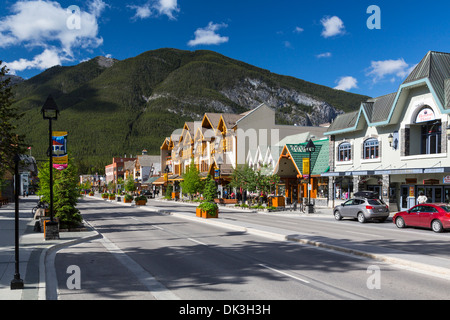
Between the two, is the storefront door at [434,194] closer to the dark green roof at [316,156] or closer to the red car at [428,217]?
the red car at [428,217]

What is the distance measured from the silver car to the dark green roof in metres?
14.3

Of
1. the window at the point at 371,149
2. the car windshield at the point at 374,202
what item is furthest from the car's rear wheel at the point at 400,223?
the window at the point at 371,149

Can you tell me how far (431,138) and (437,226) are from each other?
38.1 ft

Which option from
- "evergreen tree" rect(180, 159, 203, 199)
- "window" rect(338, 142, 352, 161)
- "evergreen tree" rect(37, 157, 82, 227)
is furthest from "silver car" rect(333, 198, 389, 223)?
"evergreen tree" rect(180, 159, 203, 199)

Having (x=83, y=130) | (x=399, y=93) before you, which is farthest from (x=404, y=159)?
(x=83, y=130)

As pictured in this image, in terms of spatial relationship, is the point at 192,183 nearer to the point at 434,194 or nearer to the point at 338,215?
the point at 338,215

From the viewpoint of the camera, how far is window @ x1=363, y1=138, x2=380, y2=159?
34.0m

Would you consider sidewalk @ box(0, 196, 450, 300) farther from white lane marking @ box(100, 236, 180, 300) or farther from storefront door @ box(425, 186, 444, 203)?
storefront door @ box(425, 186, 444, 203)

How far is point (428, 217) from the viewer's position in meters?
20.9

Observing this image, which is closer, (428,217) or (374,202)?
(428,217)

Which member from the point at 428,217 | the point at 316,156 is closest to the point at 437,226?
the point at 428,217
